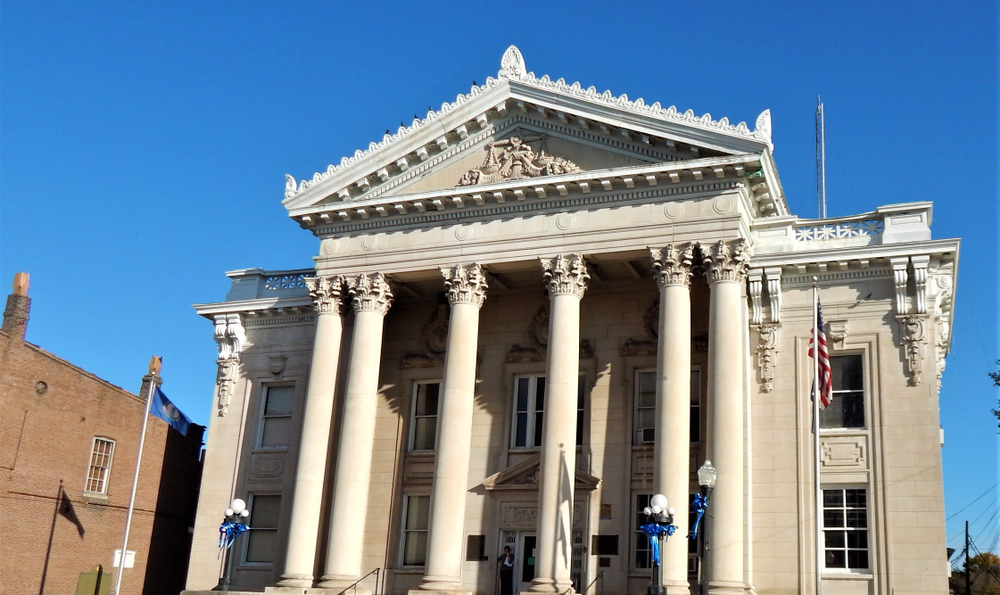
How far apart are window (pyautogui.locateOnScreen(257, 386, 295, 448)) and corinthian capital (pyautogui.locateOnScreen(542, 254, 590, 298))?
10788mm

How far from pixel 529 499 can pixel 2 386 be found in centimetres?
1871

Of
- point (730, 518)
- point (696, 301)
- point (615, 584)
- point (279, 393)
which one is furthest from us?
point (279, 393)

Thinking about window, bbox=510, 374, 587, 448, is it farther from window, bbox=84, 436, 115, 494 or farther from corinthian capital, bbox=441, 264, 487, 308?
window, bbox=84, 436, 115, 494

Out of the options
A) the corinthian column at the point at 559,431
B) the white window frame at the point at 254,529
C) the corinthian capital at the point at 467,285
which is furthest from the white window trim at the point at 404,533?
the corinthian capital at the point at 467,285

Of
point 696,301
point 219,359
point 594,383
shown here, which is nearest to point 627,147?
point 696,301

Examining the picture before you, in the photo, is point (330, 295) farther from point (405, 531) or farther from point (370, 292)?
point (405, 531)

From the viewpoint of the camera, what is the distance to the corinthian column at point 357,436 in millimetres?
27109

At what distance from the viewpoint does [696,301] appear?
92.5ft

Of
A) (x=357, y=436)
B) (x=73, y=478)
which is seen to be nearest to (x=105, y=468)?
(x=73, y=478)

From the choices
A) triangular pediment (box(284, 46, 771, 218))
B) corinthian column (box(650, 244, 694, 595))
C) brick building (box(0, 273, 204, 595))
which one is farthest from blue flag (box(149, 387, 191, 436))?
corinthian column (box(650, 244, 694, 595))

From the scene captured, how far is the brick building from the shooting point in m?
34.2

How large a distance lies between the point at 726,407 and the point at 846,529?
14.4ft

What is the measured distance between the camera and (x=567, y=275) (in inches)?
1057

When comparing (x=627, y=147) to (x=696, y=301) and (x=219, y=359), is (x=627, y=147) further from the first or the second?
(x=219, y=359)
